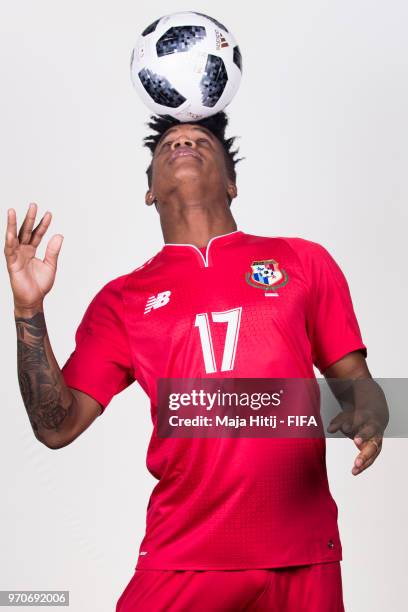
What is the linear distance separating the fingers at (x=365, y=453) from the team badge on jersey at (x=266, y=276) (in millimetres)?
457

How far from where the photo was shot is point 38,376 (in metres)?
2.63

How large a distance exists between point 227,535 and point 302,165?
1.62 metres

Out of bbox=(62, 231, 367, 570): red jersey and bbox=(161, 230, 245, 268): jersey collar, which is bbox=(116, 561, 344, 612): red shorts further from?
bbox=(161, 230, 245, 268): jersey collar

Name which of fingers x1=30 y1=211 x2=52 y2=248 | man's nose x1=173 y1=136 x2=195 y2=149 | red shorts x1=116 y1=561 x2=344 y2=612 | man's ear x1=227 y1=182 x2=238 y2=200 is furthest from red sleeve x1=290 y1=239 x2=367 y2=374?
fingers x1=30 y1=211 x2=52 y2=248

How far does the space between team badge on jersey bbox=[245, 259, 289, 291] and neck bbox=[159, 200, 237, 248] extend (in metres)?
0.17

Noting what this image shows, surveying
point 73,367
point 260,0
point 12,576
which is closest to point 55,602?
point 12,576

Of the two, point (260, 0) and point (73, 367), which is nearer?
point (73, 367)

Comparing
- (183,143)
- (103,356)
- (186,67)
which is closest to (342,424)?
(103,356)

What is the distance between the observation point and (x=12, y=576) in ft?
12.0

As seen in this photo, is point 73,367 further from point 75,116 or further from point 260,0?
point 260,0

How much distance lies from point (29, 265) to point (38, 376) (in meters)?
0.26

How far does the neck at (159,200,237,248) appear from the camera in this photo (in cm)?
287

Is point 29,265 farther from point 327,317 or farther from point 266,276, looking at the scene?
point 327,317

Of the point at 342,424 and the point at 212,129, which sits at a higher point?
the point at 212,129
